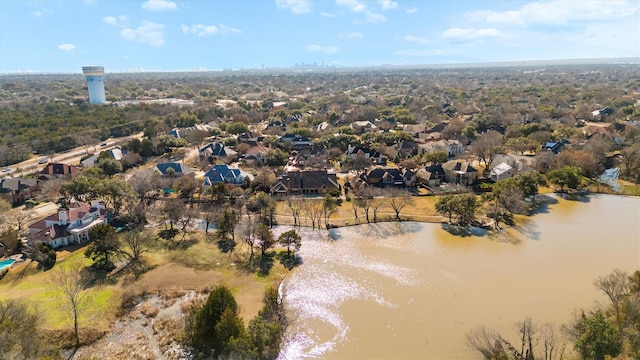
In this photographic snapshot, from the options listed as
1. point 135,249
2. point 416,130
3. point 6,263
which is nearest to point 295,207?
point 135,249

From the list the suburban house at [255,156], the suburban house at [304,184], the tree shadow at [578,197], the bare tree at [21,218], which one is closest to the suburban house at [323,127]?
the suburban house at [255,156]

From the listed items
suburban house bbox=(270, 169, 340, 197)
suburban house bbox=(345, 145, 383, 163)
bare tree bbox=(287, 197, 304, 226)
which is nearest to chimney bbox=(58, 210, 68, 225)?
suburban house bbox=(270, 169, 340, 197)

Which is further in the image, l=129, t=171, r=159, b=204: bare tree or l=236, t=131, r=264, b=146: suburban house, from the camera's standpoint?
l=236, t=131, r=264, b=146: suburban house

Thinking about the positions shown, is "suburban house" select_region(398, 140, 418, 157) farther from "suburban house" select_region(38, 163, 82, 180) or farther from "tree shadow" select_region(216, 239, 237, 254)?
"suburban house" select_region(38, 163, 82, 180)

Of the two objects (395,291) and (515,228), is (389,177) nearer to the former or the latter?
(515,228)

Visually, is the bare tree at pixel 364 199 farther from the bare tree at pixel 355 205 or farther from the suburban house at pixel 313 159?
the suburban house at pixel 313 159
